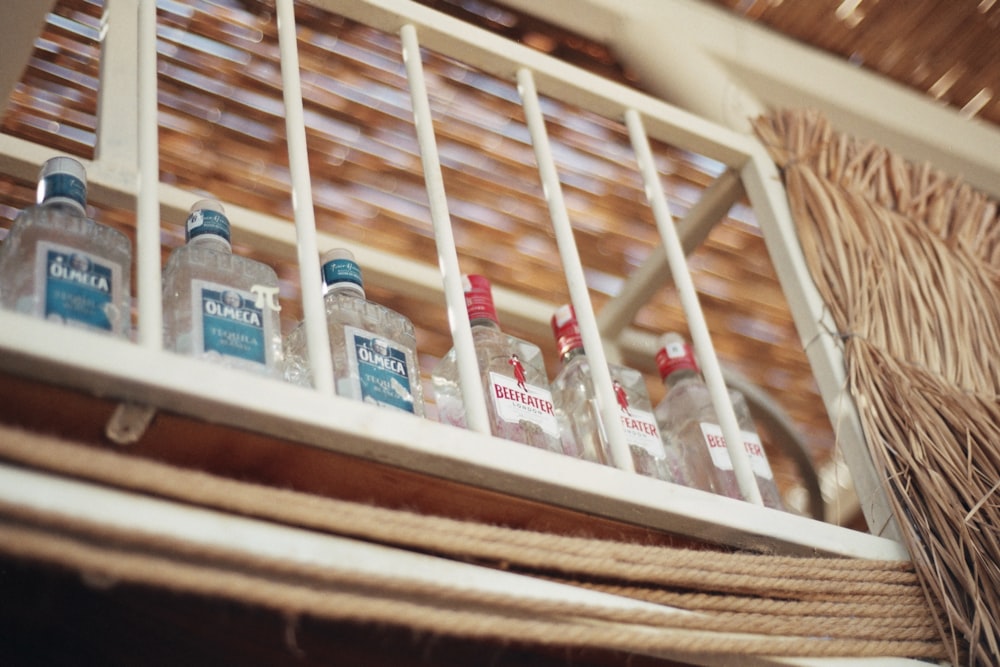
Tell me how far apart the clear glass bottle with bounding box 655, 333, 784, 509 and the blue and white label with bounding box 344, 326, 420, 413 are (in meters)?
0.40

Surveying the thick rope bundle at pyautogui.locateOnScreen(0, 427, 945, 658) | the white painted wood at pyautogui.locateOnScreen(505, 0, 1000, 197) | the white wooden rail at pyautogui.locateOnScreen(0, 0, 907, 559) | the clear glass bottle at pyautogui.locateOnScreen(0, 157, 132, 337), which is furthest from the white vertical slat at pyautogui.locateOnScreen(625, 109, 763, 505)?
the clear glass bottle at pyautogui.locateOnScreen(0, 157, 132, 337)

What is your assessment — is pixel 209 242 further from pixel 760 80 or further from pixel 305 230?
pixel 760 80

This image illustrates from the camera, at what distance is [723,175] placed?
4.72ft

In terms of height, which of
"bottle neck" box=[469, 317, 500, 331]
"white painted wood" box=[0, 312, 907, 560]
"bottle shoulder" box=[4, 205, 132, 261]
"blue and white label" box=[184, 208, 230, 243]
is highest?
"blue and white label" box=[184, 208, 230, 243]

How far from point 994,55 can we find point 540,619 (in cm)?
136

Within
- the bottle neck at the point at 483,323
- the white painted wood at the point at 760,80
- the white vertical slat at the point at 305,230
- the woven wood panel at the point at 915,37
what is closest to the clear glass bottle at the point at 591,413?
the bottle neck at the point at 483,323

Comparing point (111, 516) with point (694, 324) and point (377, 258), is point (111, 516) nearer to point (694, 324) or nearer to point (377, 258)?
point (694, 324)

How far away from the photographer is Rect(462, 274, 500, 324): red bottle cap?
1.15 meters

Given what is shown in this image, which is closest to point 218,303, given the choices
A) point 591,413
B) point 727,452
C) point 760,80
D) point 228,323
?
point 228,323

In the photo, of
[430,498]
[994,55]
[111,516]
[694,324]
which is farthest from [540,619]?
[994,55]

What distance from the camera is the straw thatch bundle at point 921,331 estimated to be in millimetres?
1000

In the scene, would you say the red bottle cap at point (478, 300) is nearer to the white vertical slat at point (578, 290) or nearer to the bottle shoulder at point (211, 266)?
the white vertical slat at point (578, 290)

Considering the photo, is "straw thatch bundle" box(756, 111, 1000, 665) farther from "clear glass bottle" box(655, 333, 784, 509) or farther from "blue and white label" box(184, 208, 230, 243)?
"blue and white label" box(184, 208, 230, 243)

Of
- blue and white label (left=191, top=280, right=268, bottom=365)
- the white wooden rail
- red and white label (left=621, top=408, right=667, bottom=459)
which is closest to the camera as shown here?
the white wooden rail
